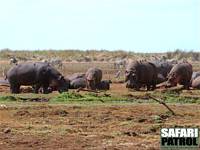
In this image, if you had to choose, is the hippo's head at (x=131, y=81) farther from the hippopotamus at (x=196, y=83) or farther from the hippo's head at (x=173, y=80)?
the hippopotamus at (x=196, y=83)

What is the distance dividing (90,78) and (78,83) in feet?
3.60

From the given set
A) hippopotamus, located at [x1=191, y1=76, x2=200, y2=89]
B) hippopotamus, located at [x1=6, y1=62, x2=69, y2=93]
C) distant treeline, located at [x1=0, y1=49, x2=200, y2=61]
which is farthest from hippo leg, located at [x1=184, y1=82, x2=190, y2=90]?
distant treeline, located at [x1=0, y1=49, x2=200, y2=61]

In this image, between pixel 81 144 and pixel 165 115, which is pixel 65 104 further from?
pixel 81 144

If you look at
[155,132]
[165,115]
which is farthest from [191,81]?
[155,132]

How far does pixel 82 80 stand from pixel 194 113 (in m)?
18.3

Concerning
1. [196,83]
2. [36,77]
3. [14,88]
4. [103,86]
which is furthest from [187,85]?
[14,88]

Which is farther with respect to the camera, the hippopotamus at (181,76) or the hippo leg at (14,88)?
the hippopotamus at (181,76)

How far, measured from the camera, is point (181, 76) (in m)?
37.0

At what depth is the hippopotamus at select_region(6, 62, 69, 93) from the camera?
34.3m

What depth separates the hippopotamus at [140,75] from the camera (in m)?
36.6

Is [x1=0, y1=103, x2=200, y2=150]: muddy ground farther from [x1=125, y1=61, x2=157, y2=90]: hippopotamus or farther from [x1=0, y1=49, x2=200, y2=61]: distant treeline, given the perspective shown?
[x1=0, y1=49, x2=200, y2=61]: distant treeline

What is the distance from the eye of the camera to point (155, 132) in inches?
682

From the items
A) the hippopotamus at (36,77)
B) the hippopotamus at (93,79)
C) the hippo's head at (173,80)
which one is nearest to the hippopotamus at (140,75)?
the hippo's head at (173,80)

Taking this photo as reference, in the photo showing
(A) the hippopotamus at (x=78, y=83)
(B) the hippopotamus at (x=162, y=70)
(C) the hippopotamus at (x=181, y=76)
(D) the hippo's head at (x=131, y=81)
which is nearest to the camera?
(D) the hippo's head at (x=131, y=81)
